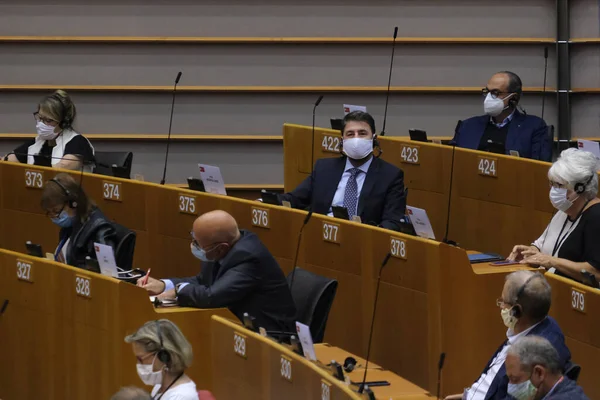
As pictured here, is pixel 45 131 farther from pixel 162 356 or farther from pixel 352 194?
pixel 162 356

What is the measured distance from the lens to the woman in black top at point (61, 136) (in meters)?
6.40

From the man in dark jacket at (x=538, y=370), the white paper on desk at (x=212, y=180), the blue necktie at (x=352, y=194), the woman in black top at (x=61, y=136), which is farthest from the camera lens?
the woman in black top at (x=61, y=136)

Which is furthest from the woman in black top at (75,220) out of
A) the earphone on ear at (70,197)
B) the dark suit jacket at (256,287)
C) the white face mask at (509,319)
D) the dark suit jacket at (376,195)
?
the white face mask at (509,319)

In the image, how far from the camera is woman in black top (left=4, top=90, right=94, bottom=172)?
640 cm

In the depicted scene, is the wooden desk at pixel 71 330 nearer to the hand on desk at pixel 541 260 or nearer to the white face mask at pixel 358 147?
the hand on desk at pixel 541 260

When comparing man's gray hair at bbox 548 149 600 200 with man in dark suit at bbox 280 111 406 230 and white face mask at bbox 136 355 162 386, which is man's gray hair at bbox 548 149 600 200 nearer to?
man in dark suit at bbox 280 111 406 230

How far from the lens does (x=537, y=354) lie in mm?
3139

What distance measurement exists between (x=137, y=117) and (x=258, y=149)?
2.67 ft

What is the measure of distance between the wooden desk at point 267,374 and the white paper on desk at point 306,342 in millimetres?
55

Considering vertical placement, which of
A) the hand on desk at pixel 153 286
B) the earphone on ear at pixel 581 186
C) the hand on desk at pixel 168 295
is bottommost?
the hand on desk at pixel 168 295

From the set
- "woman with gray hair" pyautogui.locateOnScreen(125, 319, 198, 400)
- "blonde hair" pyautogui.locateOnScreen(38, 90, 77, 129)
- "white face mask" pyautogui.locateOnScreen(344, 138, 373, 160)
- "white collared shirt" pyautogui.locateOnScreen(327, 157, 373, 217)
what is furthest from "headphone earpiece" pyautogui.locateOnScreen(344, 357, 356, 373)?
"blonde hair" pyautogui.locateOnScreen(38, 90, 77, 129)

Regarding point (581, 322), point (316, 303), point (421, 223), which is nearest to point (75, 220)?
point (316, 303)

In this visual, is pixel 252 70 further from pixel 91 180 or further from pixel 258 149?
pixel 91 180

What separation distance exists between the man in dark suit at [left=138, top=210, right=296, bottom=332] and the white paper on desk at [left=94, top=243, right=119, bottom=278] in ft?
0.43
